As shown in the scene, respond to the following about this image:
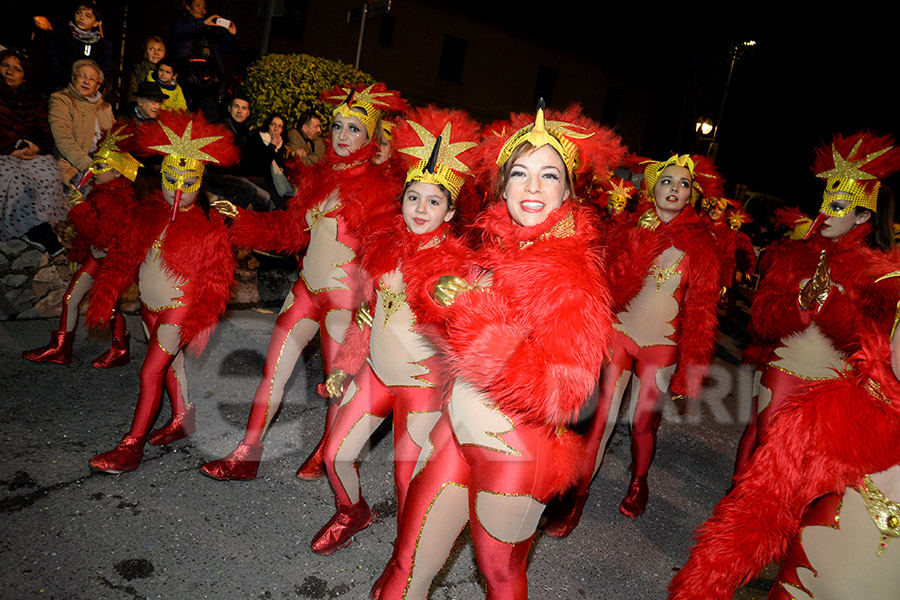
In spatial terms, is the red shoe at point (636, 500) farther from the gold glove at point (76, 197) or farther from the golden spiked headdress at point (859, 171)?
the gold glove at point (76, 197)

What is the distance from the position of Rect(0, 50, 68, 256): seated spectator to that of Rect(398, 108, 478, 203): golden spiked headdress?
4.50m

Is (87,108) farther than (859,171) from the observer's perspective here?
Yes

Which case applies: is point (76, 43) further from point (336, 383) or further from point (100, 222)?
point (336, 383)

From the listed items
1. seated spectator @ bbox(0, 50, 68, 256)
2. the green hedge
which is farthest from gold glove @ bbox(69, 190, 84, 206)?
the green hedge

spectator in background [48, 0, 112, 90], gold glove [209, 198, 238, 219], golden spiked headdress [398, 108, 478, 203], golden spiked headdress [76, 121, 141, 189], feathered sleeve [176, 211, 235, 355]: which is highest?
spectator in background [48, 0, 112, 90]

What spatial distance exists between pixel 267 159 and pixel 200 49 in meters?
1.89

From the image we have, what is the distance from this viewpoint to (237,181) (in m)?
7.03

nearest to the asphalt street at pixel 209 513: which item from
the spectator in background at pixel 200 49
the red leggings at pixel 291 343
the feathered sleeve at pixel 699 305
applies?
the red leggings at pixel 291 343

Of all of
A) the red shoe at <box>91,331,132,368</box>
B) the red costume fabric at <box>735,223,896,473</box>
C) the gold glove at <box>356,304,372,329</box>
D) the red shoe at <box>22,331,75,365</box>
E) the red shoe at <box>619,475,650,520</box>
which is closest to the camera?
the gold glove at <box>356,304,372,329</box>

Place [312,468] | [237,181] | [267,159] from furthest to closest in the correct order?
[267,159] < [237,181] < [312,468]

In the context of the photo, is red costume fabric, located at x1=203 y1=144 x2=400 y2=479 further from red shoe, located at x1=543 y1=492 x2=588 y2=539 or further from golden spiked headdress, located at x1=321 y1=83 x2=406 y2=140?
red shoe, located at x1=543 y1=492 x2=588 y2=539

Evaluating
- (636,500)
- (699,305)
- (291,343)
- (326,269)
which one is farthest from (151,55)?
(636,500)

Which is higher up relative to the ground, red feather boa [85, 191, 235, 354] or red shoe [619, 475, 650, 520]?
red feather boa [85, 191, 235, 354]

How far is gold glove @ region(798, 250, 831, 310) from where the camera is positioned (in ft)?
11.4
